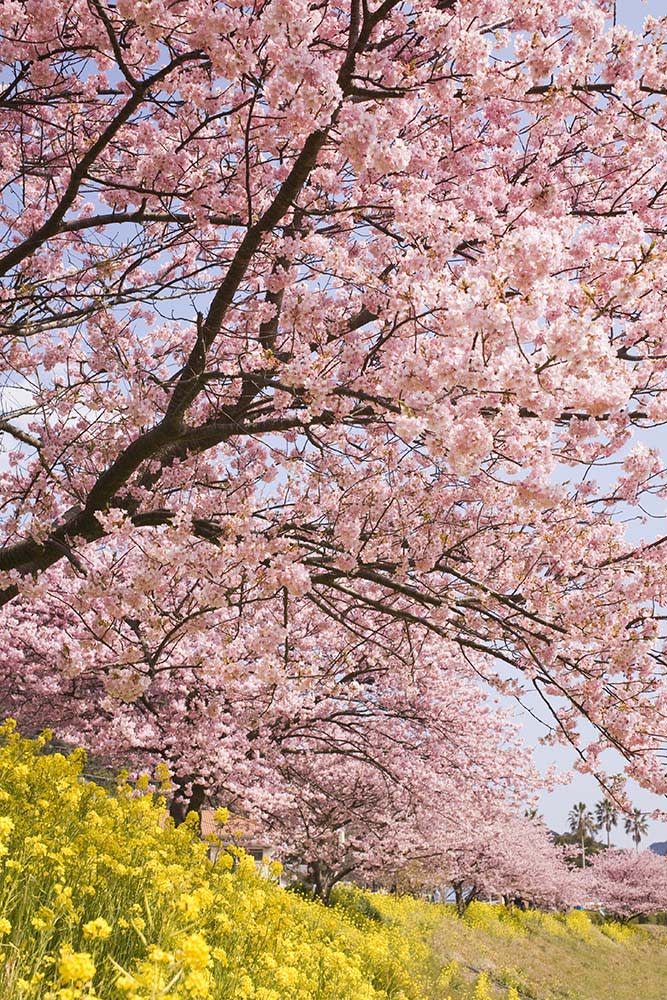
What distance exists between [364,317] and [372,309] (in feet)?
→ 3.01

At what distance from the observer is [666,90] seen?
534 centimetres

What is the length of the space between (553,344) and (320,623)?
799 cm

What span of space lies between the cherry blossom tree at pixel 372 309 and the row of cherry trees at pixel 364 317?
3 centimetres

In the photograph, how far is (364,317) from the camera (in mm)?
6457

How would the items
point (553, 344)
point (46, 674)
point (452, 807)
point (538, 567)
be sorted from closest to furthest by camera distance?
point (553, 344)
point (538, 567)
point (46, 674)
point (452, 807)

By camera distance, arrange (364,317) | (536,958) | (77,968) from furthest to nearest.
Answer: (536,958)
(364,317)
(77,968)

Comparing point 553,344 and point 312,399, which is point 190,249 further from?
point 553,344

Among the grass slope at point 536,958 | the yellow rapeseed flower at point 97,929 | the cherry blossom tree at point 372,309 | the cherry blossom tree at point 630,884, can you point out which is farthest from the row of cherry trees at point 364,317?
the cherry blossom tree at point 630,884

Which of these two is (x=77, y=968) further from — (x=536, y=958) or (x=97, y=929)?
(x=536, y=958)

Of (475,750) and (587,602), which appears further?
(475,750)

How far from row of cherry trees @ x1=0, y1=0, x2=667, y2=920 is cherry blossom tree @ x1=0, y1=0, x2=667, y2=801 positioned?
3 cm

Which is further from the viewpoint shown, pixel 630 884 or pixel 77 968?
pixel 630 884

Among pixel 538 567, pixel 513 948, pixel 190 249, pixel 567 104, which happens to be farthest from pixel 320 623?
pixel 513 948

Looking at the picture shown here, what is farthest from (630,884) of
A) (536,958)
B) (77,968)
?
(77,968)
